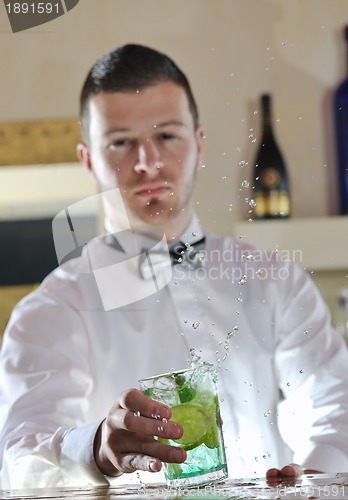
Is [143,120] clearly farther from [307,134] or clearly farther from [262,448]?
[262,448]

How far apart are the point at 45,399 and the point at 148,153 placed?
0.32 metres

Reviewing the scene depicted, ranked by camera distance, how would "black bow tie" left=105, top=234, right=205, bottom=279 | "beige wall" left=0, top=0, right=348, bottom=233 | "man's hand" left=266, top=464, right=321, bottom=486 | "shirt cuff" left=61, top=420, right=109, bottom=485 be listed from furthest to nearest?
1. "beige wall" left=0, top=0, right=348, bottom=233
2. "black bow tie" left=105, top=234, right=205, bottom=279
3. "shirt cuff" left=61, top=420, right=109, bottom=485
4. "man's hand" left=266, top=464, right=321, bottom=486

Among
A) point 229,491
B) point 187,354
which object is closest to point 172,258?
point 187,354

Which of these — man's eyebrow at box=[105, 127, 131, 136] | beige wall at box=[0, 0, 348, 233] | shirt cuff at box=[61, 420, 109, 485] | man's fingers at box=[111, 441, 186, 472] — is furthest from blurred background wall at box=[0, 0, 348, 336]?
man's fingers at box=[111, 441, 186, 472]

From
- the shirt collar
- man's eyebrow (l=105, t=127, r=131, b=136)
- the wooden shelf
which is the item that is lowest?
the wooden shelf

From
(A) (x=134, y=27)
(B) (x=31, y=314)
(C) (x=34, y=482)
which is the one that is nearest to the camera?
(C) (x=34, y=482)

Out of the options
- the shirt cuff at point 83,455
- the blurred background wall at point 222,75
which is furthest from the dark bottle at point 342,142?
the shirt cuff at point 83,455

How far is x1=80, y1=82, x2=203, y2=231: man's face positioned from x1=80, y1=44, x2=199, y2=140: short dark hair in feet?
0.04

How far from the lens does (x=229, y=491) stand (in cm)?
47

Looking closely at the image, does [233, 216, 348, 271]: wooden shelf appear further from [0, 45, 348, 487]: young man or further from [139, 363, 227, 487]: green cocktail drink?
[139, 363, 227, 487]: green cocktail drink

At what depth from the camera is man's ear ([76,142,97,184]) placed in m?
1.04

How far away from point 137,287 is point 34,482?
28cm

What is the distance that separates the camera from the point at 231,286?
950mm

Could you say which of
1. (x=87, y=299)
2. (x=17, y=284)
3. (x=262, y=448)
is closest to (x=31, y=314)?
A: (x=87, y=299)
